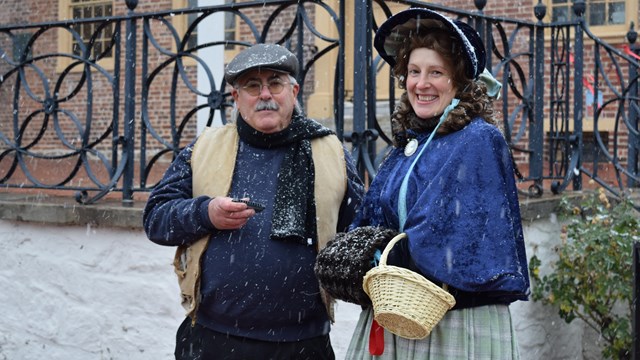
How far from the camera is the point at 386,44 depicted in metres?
2.73

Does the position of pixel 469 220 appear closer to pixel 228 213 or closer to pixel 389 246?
pixel 389 246

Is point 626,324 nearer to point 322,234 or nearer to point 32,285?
point 322,234

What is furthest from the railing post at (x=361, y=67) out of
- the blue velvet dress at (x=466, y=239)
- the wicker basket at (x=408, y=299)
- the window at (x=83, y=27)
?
the window at (x=83, y=27)

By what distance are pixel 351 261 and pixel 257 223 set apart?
22.7 inches

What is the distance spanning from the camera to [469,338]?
8.11 feet

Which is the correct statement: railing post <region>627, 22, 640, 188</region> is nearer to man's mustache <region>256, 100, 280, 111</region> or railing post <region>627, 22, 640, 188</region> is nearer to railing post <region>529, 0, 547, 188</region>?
railing post <region>529, 0, 547, 188</region>

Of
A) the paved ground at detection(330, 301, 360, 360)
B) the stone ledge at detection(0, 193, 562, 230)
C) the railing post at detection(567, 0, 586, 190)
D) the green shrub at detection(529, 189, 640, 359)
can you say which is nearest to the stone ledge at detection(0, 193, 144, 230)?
the stone ledge at detection(0, 193, 562, 230)

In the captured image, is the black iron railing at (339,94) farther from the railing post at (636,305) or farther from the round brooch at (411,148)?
the railing post at (636,305)

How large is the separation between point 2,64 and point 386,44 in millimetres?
13468

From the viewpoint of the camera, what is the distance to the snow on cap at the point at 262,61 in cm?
288

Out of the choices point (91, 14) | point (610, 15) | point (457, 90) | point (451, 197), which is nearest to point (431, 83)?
point (457, 90)

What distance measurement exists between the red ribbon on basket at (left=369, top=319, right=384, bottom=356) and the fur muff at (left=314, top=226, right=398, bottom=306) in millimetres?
79

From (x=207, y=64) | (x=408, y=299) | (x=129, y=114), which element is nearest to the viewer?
(x=408, y=299)

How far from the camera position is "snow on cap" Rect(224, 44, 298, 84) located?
114 inches
